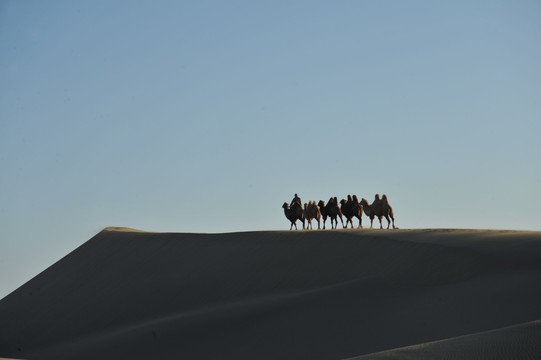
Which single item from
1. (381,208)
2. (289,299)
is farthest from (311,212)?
(289,299)

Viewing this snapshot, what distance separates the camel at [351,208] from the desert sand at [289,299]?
3.25 meters

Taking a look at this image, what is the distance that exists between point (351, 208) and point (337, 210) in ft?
3.26

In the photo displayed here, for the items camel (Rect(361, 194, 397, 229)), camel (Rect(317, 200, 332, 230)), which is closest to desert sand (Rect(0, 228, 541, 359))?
camel (Rect(361, 194, 397, 229))

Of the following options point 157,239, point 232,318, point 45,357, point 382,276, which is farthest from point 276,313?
point 157,239

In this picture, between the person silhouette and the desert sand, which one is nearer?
the desert sand

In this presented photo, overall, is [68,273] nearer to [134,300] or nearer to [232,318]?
[134,300]

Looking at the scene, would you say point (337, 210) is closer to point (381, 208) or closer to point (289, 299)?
point (381, 208)

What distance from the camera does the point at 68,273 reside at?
139 feet

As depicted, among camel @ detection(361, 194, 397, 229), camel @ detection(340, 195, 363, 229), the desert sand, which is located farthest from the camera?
camel @ detection(340, 195, 363, 229)

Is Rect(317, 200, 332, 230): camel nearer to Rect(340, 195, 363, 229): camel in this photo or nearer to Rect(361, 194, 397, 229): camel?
Rect(340, 195, 363, 229): camel

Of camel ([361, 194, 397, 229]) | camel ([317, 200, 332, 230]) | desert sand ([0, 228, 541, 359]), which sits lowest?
desert sand ([0, 228, 541, 359])

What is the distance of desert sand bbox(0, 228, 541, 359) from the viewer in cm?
2227

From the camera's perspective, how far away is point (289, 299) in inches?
1094

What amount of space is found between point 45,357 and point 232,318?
734 centimetres
